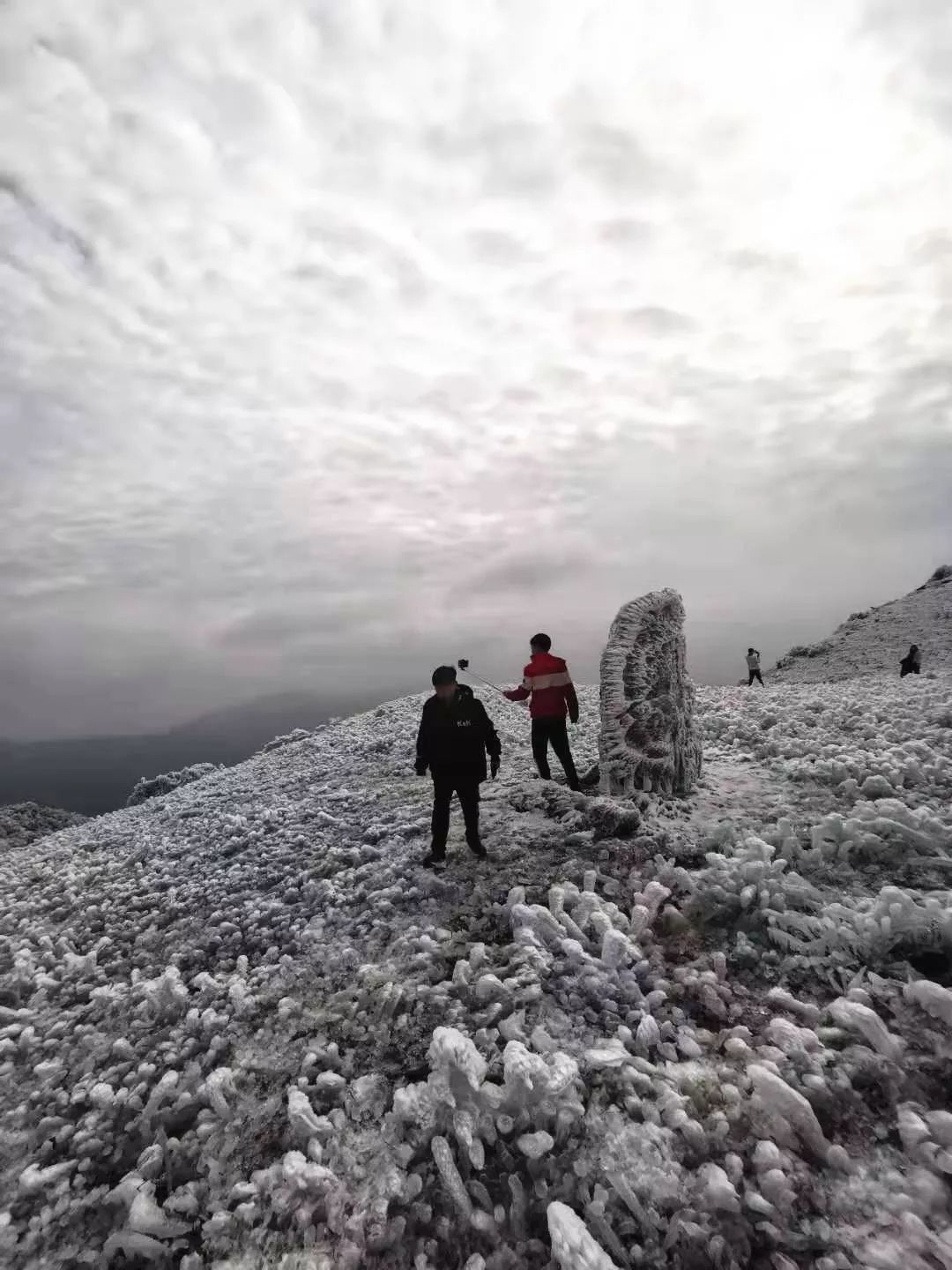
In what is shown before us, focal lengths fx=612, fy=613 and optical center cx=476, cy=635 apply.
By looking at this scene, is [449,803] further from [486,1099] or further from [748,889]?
[486,1099]

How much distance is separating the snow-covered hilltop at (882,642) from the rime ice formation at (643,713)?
32.1 m

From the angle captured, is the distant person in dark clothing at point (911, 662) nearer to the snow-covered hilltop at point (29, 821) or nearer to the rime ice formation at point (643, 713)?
the rime ice formation at point (643, 713)

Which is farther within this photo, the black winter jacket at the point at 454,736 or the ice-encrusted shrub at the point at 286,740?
the ice-encrusted shrub at the point at 286,740

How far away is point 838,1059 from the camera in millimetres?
4355

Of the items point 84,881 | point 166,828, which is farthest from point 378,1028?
point 166,828

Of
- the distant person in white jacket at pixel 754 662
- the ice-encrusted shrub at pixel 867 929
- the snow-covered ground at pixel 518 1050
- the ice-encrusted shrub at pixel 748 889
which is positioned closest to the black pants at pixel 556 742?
the snow-covered ground at pixel 518 1050

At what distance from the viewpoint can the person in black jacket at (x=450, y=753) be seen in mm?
8469

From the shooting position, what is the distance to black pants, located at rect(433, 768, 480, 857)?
841 centimetres

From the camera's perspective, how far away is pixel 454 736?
853 centimetres

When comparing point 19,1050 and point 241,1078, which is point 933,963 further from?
point 19,1050

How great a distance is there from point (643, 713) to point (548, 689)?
1761mm

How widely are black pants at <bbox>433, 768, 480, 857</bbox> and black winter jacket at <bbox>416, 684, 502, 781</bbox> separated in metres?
0.10

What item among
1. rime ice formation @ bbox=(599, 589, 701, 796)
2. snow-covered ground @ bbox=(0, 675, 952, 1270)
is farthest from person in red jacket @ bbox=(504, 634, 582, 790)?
snow-covered ground @ bbox=(0, 675, 952, 1270)

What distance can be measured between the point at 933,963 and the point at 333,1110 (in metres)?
5.03
